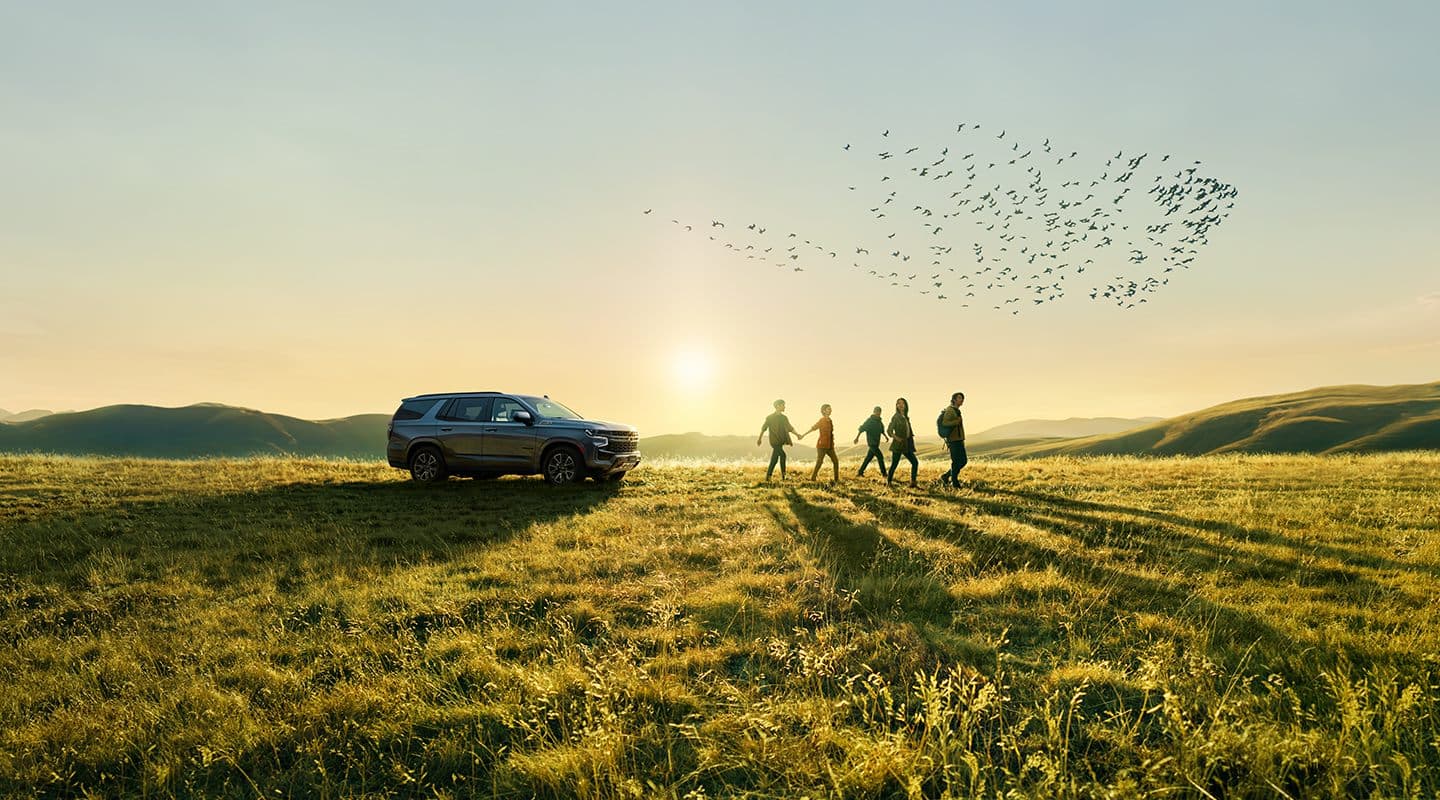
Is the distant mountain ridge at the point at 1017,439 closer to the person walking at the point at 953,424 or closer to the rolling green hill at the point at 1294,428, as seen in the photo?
the rolling green hill at the point at 1294,428

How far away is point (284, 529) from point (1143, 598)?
1233 cm

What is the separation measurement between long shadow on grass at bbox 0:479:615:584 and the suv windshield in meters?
1.97

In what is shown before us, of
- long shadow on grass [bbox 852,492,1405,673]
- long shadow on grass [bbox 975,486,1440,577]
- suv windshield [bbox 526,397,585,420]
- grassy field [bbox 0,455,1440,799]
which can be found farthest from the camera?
suv windshield [bbox 526,397,585,420]

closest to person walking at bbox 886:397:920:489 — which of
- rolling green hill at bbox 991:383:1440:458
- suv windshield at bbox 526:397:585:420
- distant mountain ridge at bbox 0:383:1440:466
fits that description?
suv windshield at bbox 526:397:585:420

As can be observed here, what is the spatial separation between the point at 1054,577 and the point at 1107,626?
1.54m

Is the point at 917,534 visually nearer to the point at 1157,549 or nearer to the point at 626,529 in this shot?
the point at 1157,549

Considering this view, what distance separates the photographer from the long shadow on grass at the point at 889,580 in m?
5.10

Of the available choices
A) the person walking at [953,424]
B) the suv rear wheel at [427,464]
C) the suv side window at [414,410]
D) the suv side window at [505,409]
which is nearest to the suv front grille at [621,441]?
the suv side window at [505,409]

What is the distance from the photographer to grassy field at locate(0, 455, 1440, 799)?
11.1 feet

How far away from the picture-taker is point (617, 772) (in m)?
3.34

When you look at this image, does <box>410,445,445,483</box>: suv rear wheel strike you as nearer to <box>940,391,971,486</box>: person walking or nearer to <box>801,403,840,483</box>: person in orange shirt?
<box>801,403,840,483</box>: person in orange shirt

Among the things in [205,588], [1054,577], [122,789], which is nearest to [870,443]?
[1054,577]

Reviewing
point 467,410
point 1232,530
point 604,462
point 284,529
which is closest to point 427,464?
point 467,410

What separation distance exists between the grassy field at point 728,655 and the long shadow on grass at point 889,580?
0.05 m
